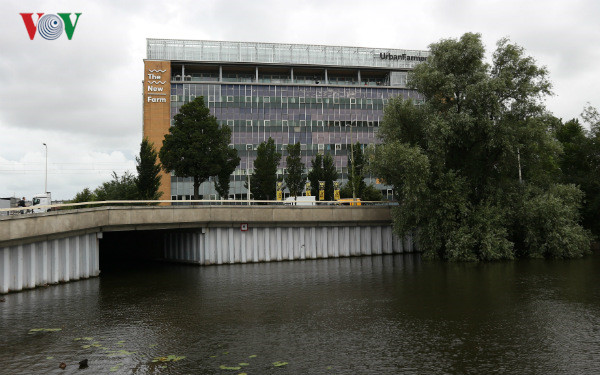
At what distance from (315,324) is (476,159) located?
106 ft

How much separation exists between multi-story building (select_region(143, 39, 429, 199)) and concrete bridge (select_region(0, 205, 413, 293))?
161 feet

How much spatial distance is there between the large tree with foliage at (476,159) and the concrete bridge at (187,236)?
6.06m

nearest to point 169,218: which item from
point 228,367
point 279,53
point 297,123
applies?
point 228,367

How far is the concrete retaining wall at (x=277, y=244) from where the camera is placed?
4491 centimetres

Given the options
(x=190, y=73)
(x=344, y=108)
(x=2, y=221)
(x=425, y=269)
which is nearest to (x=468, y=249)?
(x=425, y=269)

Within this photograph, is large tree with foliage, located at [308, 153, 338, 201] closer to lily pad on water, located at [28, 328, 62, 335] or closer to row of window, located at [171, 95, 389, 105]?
row of window, located at [171, 95, 389, 105]

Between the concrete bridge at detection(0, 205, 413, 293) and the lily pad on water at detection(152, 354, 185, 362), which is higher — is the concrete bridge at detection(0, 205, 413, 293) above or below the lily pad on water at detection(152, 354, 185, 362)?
above

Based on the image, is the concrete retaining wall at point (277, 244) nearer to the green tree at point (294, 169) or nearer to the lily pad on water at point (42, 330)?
the lily pad on water at point (42, 330)

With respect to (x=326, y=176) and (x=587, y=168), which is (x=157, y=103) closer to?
(x=326, y=176)


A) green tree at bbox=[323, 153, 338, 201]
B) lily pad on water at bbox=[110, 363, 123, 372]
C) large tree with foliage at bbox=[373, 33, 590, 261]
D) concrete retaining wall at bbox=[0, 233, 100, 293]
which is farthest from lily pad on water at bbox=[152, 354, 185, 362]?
green tree at bbox=[323, 153, 338, 201]

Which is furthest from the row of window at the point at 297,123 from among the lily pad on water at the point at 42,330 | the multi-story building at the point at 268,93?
the lily pad on water at the point at 42,330

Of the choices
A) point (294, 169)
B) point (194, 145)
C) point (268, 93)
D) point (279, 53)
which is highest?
point (279, 53)

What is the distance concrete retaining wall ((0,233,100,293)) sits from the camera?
30.6 meters

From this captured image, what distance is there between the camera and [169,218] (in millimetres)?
41719
